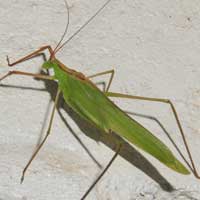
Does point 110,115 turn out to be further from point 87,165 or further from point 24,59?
point 24,59

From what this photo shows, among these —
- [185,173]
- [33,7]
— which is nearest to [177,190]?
[185,173]

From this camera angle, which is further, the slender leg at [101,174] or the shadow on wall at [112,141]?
the shadow on wall at [112,141]

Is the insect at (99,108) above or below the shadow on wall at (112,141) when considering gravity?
above

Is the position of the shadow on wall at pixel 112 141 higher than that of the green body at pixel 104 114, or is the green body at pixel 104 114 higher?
the green body at pixel 104 114

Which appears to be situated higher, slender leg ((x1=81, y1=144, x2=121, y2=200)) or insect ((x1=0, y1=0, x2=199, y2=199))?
insect ((x1=0, y1=0, x2=199, y2=199))

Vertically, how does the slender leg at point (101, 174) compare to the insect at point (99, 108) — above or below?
below

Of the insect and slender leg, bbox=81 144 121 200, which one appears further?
the insect

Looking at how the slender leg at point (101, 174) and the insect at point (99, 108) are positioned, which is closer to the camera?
the slender leg at point (101, 174)
